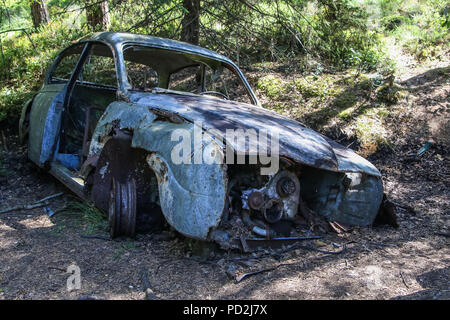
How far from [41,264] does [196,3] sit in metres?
5.23

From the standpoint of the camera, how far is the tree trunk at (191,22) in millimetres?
6602

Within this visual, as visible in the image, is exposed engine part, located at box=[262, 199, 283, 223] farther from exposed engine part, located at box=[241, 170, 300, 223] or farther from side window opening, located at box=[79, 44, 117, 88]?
side window opening, located at box=[79, 44, 117, 88]

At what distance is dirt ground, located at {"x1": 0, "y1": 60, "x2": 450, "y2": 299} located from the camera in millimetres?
2439

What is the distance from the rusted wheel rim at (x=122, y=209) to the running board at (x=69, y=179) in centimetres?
68

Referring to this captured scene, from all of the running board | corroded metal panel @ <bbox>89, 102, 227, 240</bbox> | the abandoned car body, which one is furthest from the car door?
corroded metal panel @ <bbox>89, 102, 227, 240</bbox>

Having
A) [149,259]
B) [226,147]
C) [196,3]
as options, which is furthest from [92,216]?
[196,3]

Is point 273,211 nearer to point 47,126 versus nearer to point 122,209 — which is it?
point 122,209

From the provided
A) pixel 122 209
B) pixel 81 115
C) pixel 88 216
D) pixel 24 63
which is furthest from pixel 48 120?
pixel 24 63

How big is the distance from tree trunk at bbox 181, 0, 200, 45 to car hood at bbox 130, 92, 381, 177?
11.0ft

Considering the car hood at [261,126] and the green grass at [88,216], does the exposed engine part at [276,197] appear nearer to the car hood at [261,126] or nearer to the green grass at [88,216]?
the car hood at [261,126]

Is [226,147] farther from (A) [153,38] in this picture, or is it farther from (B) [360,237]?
(A) [153,38]

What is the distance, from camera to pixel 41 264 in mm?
2795

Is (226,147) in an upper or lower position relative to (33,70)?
lower

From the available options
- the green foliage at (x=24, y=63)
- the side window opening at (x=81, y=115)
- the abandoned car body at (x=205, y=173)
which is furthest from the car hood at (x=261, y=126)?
the green foliage at (x=24, y=63)
